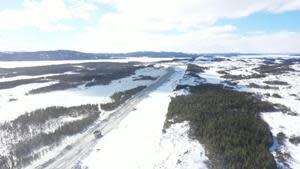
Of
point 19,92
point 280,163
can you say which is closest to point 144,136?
point 280,163

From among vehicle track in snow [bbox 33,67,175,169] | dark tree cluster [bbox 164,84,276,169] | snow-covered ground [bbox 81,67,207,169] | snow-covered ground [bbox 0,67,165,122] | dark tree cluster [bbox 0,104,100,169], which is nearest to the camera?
dark tree cluster [bbox 164,84,276,169]

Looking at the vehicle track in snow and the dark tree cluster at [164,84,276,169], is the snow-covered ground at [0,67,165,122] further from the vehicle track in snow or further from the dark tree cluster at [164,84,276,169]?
the dark tree cluster at [164,84,276,169]

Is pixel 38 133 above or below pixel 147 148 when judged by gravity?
below

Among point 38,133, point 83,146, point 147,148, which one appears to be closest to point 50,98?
point 38,133

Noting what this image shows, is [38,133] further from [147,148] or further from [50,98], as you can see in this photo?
[50,98]

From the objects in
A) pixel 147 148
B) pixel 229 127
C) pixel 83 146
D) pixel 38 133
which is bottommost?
pixel 38 133

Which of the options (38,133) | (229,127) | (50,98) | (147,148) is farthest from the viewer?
(50,98)

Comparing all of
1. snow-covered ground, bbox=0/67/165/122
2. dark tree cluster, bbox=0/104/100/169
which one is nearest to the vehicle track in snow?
dark tree cluster, bbox=0/104/100/169
